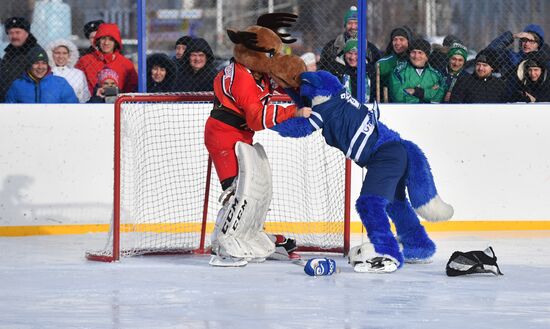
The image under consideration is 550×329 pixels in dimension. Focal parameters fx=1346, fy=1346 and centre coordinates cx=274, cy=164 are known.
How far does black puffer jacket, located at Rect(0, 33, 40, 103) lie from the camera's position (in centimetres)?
954

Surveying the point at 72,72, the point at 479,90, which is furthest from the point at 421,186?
the point at 72,72

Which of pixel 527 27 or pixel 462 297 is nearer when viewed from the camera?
pixel 462 297

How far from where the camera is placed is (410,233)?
7.79 m

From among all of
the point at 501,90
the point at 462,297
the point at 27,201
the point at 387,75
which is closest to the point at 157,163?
the point at 27,201

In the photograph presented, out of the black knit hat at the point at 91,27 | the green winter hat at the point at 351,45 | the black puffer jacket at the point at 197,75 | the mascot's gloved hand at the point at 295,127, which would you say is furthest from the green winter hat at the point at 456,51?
the mascot's gloved hand at the point at 295,127

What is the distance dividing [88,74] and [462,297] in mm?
4119

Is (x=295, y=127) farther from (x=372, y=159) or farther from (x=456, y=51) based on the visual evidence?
(x=456, y=51)

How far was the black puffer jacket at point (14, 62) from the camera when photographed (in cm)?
954

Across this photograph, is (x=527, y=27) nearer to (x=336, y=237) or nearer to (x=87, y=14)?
(x=336, y=237)

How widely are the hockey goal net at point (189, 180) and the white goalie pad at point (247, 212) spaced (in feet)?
3.75

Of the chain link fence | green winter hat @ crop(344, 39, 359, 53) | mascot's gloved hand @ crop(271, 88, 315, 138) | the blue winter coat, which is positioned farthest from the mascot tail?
the blue winter coat

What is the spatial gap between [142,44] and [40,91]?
0.82m

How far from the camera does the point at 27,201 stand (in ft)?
30.5

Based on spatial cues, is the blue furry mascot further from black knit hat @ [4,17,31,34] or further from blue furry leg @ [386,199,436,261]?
black knit hat @ [4,17,31,34]
